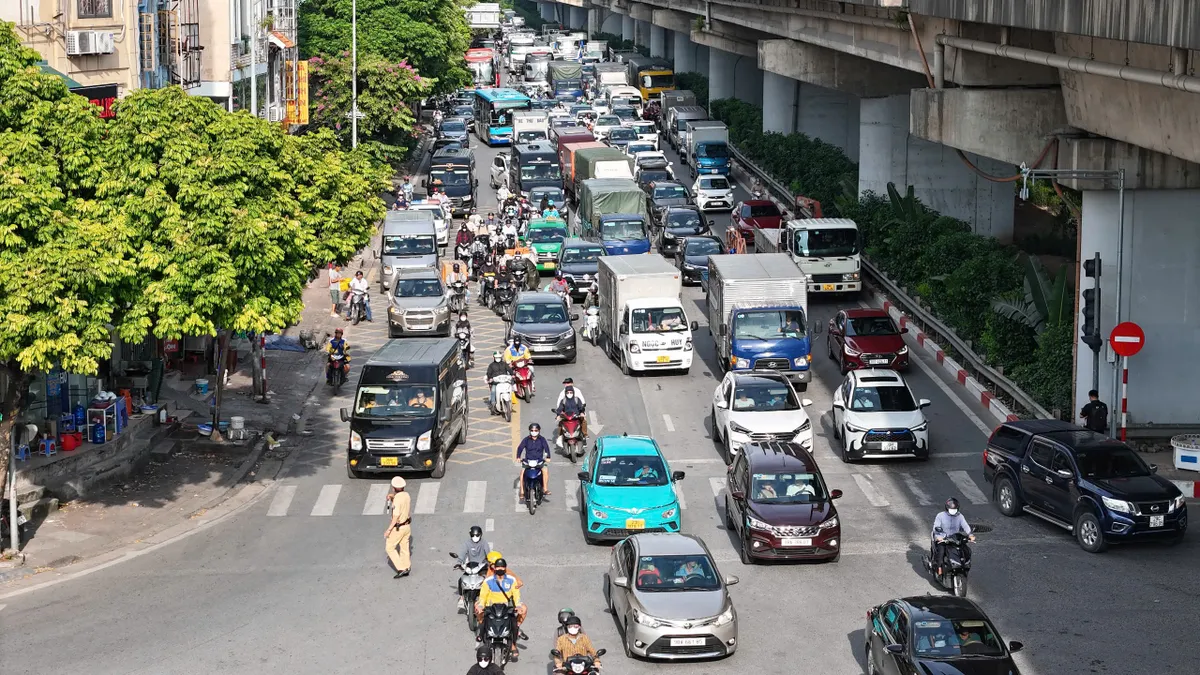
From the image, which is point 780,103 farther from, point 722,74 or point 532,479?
point 532,479

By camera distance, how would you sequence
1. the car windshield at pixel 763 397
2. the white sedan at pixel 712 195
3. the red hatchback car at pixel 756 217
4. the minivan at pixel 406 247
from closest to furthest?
the car windshield at pixel 763 397 < the minivan at pixel 406 247 < the red hatchback car at pixel 756 217 < the white sedan at pixel 712 195

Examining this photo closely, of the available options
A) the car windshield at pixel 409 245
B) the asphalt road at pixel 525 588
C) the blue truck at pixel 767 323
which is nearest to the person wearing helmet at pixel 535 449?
the asphalt road at pixel 525 588

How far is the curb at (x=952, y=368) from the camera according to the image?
3322 centimetres

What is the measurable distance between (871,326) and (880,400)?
6693 millimetres

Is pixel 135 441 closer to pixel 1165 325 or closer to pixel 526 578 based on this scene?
pixel 526 578

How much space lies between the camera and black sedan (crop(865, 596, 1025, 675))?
58.5 ft

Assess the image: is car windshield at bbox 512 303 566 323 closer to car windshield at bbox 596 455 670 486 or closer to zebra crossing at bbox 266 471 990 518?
zebra crossing at bbox 266 471 990 518

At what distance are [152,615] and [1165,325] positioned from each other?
19041 millimetres

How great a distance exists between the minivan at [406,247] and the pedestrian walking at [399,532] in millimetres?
23831

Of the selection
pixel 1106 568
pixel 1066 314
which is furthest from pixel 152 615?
pixel 1066 314

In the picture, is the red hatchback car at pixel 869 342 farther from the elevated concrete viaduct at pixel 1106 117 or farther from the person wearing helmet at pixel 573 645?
the person wearing helmet at pixel 573 645

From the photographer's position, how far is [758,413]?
99.2ft

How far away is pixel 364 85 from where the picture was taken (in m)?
66.2

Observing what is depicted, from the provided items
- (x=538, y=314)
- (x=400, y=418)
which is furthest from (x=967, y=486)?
(x=538, y=314)
